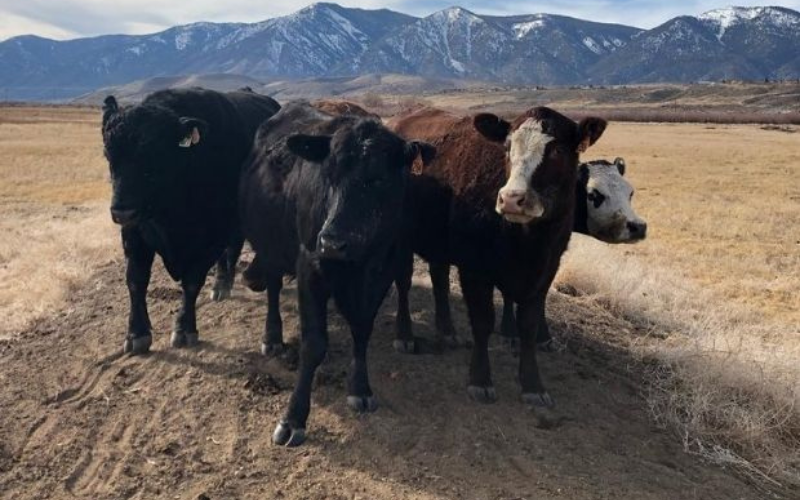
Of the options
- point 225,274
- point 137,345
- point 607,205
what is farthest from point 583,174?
point 137,345

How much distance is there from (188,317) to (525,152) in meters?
4.10

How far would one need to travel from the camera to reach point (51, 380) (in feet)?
23.7

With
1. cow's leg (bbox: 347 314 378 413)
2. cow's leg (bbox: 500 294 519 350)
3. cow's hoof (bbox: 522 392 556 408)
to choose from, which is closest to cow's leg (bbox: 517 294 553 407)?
cow's hoof (bbox: 522 392 556 408)

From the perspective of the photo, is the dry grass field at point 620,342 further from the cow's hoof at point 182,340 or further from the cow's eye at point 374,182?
the cow's eye at point 374,182

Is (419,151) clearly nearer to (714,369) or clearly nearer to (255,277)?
(255,277)

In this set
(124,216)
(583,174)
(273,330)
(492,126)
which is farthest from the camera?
(273,330)

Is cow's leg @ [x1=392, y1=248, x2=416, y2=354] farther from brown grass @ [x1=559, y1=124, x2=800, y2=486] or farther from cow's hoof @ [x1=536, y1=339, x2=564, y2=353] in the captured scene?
brown grass @ [x1=559, y1=124, x2=800, y2=486]

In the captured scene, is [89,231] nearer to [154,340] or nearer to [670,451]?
[154,340]

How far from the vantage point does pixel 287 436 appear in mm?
5738

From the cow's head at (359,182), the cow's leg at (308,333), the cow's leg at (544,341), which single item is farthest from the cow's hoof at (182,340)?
the cow's leg at (544,341)

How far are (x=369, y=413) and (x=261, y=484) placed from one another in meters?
1.17

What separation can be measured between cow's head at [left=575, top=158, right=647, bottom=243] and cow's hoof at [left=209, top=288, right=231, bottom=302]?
456 cm

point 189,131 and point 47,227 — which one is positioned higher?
point 189,131

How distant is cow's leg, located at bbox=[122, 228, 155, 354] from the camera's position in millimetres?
7711
